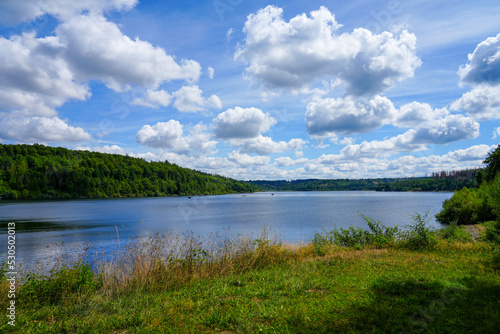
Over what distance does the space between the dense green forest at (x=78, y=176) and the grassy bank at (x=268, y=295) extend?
401 feet

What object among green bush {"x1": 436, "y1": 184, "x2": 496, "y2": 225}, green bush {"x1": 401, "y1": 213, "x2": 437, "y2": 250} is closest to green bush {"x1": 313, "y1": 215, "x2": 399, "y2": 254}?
green bush {"x1": 401, "y1": 213, "x2": 437, "y2": 250}

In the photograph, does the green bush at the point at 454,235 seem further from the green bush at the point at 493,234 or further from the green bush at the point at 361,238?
the green bush at the point at 361,238

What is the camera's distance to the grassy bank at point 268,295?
549cm

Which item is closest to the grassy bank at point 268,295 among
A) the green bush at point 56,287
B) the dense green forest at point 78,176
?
the green bush at point 56,287

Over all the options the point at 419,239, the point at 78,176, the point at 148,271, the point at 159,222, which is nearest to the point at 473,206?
the point at 419,239

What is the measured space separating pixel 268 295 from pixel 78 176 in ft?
442

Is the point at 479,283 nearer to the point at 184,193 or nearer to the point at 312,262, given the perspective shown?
the point at 312,262

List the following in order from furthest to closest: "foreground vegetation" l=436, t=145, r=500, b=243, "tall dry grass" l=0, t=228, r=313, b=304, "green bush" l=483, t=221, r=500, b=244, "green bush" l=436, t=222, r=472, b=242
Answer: "foreground vegetation" l=436, t=145, r=500, b=243, "green bush" l=436, t=222, r=472, b=242, "green bush" l=483, t=221, r=500, b=244, "tall dry grass" l=0, t=228, r=313, b=304

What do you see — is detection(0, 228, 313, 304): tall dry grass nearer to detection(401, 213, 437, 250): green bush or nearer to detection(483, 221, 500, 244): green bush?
detection(401, 213, 437, 250): green bush

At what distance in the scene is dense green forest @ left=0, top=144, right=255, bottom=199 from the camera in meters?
110

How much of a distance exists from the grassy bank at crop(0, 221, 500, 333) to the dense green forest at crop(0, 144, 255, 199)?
122281mm

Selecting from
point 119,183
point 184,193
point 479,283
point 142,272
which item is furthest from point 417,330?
point 184,193

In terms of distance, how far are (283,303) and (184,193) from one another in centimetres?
16191

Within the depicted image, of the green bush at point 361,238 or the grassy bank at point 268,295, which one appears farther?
the green bush at point 361,238
